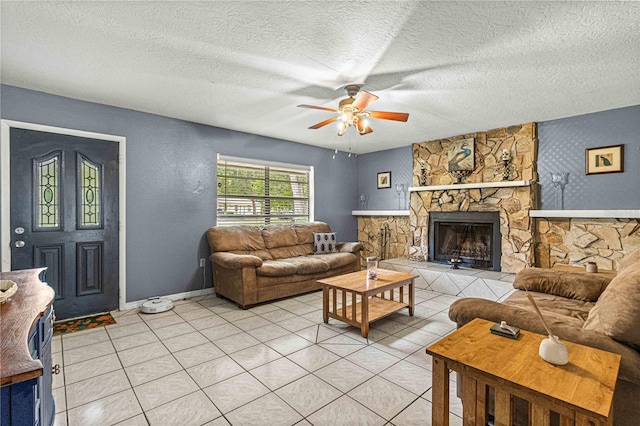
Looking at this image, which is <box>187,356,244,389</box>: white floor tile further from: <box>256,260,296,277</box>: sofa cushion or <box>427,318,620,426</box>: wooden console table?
<box>427,318,620,426</box>: wooden console table

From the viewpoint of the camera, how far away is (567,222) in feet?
13.5

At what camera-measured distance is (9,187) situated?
305cm

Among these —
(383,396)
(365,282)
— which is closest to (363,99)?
(365,282)

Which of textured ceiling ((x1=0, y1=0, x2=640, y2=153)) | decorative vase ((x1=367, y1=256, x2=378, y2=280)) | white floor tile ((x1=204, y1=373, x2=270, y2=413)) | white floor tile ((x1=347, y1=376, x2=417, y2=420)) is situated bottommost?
white floor tile ((x1=204, y1=373, x2=270, y2=413))

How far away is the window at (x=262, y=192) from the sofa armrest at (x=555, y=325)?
3816 millimetres

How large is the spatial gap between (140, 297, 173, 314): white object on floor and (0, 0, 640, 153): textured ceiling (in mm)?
2387

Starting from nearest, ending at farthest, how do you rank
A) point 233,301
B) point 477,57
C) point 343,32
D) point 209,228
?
point 343,32, point 477,57, point 233,301, point 209,228

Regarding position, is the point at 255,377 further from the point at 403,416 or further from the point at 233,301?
the point at 233,301

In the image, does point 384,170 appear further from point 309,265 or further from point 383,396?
point 383,396

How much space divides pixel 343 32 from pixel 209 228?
10.9 ft

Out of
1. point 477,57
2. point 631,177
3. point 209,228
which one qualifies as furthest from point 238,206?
point 631,177

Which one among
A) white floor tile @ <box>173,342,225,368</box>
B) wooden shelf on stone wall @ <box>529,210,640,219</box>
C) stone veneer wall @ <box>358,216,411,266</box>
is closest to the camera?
white floor tile @ <box>173,342,225,368</box>

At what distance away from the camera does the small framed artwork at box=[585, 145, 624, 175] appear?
12.2 feet

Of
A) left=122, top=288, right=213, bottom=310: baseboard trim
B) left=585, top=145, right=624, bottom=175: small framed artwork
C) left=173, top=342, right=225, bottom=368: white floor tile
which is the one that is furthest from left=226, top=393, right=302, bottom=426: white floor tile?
left=585, top=145, right=624, bottom=175: small framed artwork
